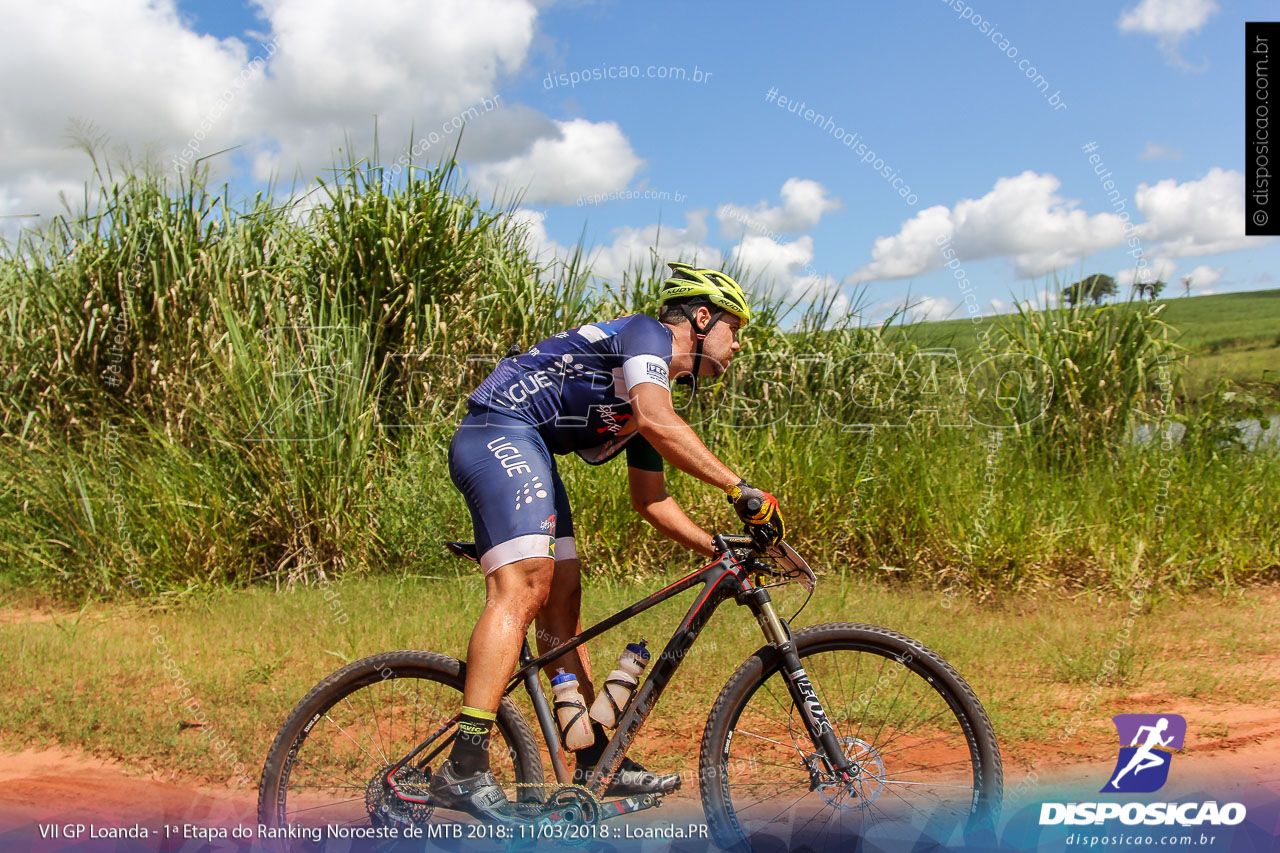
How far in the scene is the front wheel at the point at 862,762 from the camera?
9.72 ft

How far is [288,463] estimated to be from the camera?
23.7 feet

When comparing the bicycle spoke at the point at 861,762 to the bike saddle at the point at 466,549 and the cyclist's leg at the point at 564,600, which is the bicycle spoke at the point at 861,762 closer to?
the cyclist's leg at the point at 564,600

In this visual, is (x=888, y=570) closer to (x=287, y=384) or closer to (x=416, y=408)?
(x=416, y=408)

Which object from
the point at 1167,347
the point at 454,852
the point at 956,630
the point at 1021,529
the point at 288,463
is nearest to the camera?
the point at 454,852

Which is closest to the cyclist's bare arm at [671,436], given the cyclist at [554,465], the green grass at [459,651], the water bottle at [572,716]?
the cyclist at [554,465]

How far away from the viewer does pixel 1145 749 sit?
4078 mm

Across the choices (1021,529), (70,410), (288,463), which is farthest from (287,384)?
(1021,529)

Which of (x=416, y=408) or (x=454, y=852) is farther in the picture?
(x=416, y=408)

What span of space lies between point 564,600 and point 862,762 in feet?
4.09

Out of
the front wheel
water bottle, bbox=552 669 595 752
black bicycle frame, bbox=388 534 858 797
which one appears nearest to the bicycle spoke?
the front wheel

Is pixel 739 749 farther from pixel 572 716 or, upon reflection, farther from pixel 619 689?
pixel 572 716

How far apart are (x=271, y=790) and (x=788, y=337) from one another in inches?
260

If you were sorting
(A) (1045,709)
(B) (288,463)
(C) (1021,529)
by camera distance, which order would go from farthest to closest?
(B) (288,463)
(C) (1021,529)
(A) (1045,709)

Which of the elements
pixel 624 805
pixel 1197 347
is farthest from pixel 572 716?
pixel 1197 347
